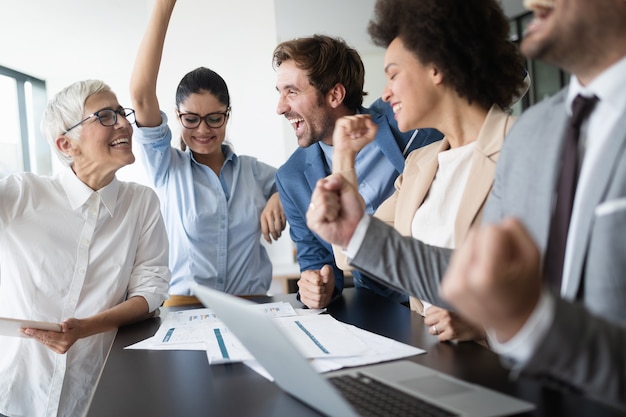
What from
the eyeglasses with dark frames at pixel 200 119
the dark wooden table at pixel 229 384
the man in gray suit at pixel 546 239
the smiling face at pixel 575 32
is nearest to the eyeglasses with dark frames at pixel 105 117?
the eyeglasses with dark frames at pixel 200 119

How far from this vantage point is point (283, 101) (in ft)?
8.94

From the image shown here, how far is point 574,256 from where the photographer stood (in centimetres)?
96

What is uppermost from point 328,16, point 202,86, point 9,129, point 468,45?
point 328,16

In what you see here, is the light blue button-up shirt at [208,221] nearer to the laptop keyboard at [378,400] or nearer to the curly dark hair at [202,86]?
the curly dark hair at [202,86]

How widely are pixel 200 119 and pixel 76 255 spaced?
0.98 meters

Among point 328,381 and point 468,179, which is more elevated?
point 468,179

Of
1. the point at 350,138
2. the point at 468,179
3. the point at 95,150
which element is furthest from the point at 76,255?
the point at 468,179

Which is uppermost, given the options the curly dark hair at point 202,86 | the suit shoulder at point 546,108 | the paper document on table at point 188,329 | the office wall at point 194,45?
the office wall at point 194,45

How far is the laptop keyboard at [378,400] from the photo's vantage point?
91 cm

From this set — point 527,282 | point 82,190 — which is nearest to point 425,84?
point 527,282

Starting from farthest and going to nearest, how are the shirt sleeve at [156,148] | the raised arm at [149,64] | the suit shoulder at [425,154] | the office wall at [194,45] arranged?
the office wall at [194,45] → the shirt sleeve at [156,148] → the raised arm at [149,64] → the suit shoulder at [425,154]

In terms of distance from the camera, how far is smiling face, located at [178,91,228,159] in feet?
9.23

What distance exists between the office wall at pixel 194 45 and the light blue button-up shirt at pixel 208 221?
132 centimetres

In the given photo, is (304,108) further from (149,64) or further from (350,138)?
(350,138)
